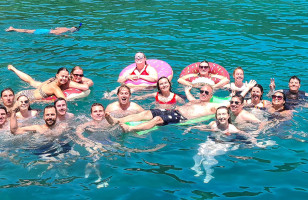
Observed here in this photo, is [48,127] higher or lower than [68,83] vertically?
lower

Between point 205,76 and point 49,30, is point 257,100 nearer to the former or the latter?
point 205,76

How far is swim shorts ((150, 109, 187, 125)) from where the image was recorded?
29.1ft

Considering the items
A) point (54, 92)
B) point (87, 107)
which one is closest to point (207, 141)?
point (87, 107)

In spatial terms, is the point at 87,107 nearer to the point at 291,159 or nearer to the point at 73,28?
the point at 291,159

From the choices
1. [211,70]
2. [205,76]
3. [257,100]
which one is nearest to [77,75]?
[205,76]

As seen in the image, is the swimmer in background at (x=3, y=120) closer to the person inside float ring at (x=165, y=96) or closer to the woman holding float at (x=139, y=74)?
the person inside float ring at (x=165, y=96)

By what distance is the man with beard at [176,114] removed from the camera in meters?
8.62

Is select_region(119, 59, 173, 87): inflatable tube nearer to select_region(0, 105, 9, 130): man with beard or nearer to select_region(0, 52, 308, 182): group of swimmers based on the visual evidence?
select_region(0, 52, 308, 182): group of swimmers

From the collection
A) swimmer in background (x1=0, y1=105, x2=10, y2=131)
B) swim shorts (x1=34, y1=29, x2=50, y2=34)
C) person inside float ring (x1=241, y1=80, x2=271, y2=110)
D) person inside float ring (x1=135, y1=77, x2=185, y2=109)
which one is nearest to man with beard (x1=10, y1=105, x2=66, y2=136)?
swimmer in background (x1=0, y1=105, x2=10, y2=131)

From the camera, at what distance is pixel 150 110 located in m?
9.16

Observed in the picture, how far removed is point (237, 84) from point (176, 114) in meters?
2.57

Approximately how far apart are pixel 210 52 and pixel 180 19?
440 cm

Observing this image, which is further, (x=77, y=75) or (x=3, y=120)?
(x=77, y=75)

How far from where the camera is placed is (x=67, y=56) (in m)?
13.9
